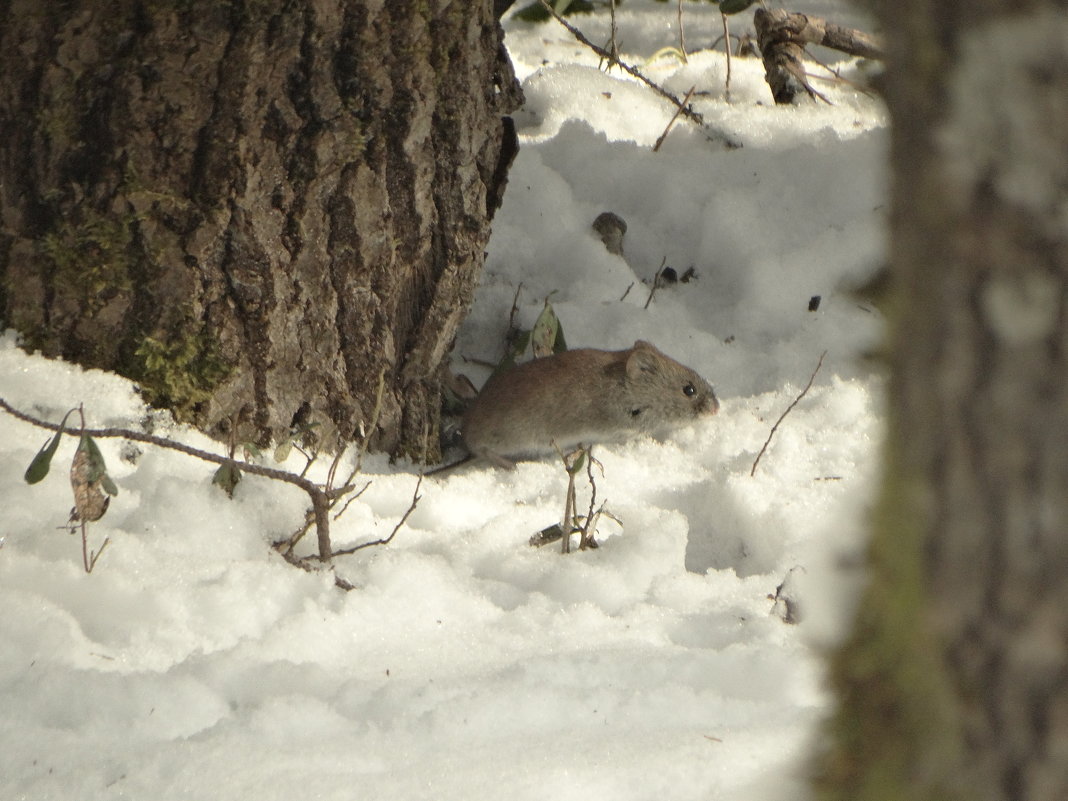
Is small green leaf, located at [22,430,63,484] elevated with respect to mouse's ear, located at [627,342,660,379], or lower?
elevated

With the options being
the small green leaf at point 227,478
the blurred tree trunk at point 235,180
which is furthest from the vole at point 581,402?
the small green leaf at point 227,478

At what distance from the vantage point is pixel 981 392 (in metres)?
0.80

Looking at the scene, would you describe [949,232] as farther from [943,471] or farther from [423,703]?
[423,703]

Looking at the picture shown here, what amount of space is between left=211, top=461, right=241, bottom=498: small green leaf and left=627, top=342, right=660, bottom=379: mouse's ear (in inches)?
66.8

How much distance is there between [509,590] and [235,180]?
1.25 m

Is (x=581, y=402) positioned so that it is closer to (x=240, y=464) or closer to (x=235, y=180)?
(x=235, y=180)

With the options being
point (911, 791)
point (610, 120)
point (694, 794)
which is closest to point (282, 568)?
point (694, 794)

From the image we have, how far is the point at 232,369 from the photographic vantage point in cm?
308

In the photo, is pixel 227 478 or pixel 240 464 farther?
pixel 227 478

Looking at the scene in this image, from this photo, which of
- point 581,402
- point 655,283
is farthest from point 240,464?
point 655,283

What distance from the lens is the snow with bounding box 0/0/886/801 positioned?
76.6 inches

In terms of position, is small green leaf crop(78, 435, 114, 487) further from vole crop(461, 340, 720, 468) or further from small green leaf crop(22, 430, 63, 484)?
vole crop(461, 340, 720, 468)

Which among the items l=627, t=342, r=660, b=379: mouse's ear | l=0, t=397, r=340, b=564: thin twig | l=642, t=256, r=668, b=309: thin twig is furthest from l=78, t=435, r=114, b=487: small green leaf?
l=642, t=256, r=668, b=309: thin twig

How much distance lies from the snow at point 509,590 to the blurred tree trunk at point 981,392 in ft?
0.44
